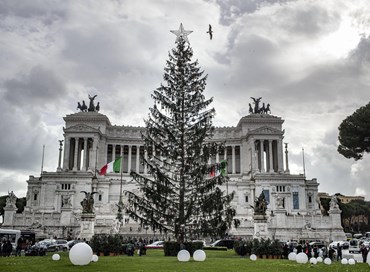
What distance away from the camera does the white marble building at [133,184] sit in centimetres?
6100

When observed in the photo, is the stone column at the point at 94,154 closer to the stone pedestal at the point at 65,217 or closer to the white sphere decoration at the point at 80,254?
the stone pedestal at the point at 65,217

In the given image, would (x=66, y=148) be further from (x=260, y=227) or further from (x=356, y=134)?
(x=356, y=134)

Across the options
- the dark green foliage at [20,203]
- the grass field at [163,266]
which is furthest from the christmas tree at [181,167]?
the dark green foliage at [20,203]

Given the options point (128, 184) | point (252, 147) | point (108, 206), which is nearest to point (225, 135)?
point (252, 147)

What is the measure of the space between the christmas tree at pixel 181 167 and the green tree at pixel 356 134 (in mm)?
25518

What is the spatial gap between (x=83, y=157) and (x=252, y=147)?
38.9 m

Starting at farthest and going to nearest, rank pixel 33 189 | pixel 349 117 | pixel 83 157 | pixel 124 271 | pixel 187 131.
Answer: pixel 83 157
pixel 33 189
pixel 349 117
pixel 187 131
pixel 124 271

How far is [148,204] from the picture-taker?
35.3m

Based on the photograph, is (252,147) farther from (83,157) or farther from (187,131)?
(187,131)

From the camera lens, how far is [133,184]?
86.4 meters

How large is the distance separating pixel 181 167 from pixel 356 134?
3059 centimetres

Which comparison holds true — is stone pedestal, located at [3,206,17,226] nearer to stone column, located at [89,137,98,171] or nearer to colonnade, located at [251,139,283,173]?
stone column, located at [89,137,98,171]

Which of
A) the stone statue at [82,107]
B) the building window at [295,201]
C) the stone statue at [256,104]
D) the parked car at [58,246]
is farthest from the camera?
→ the stone statue at [256,104]

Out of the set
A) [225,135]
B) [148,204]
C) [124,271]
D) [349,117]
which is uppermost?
[225,135]
